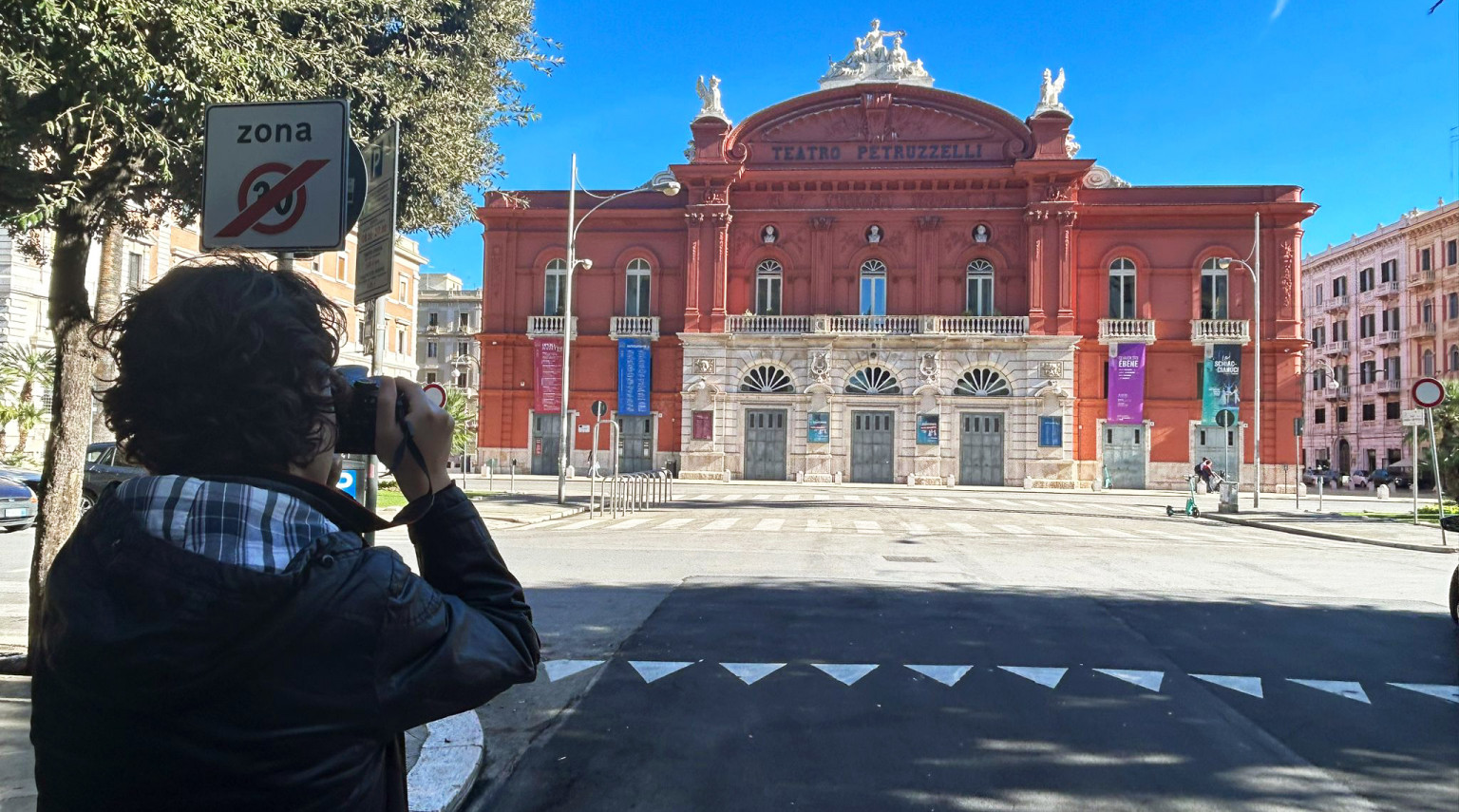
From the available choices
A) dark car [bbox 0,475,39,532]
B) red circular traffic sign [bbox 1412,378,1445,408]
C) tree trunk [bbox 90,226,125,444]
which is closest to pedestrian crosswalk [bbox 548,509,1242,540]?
red circular traffic sign [bbox 1412,378,1445,408]

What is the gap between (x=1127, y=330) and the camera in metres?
36.4

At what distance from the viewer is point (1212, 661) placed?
6152 mm

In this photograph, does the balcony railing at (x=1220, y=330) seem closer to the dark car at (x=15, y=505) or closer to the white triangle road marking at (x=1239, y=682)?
the white triangle road marking at (x=1239, y=682)

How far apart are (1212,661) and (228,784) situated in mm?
6392

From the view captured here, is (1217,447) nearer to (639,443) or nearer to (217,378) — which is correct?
(639,443)

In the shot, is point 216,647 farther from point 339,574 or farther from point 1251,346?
point 1251,346

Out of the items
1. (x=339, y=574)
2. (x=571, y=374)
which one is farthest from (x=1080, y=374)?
(x=339, y=574)

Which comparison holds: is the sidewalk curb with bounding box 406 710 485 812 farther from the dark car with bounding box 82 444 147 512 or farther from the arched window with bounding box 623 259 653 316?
the arched window with bounding box 623 259 653 316

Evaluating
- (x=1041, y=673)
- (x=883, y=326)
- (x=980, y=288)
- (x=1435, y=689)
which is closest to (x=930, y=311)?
(x=883, y=326)

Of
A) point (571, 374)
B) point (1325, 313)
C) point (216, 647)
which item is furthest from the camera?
point (1325, 313)

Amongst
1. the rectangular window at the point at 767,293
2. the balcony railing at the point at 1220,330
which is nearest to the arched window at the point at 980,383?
the balcony railing at the point at 1220,330

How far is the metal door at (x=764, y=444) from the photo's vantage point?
36.9m

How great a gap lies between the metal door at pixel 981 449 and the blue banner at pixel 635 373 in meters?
12.8

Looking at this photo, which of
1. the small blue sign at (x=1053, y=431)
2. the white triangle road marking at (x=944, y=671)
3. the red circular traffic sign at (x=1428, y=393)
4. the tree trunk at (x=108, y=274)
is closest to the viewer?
the white triangle road marking at (x=944, y=671)
